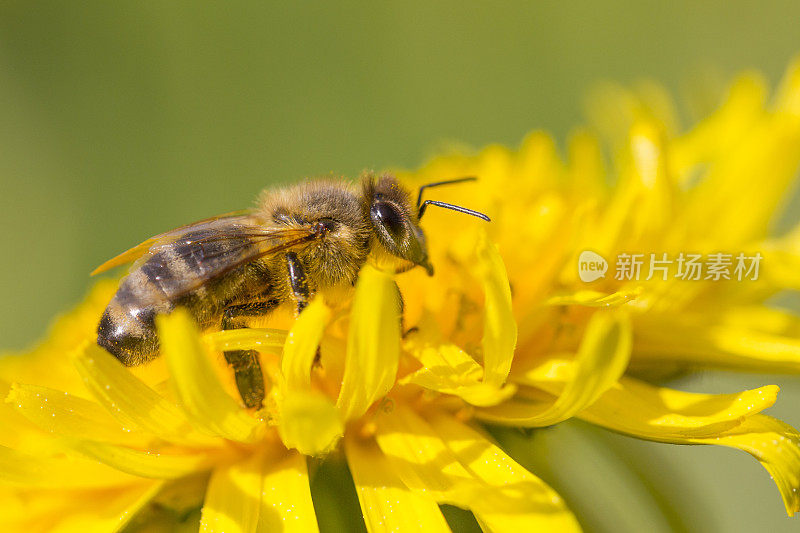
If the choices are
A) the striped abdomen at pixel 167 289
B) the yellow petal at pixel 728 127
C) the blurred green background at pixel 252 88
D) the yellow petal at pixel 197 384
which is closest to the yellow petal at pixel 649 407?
the yellow petal at pixel 197 384

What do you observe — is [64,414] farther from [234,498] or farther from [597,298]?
[597,298]

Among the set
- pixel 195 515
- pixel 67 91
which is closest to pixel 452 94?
pixel 67 91

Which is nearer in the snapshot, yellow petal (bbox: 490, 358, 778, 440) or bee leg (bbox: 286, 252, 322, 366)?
yellow petal (bbox: 490, 358, 778, 440)

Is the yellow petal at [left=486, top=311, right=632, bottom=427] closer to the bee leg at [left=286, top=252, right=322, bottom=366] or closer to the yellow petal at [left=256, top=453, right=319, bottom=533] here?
the yellow petal at [left=256, top=453, right=319, bottom=533]

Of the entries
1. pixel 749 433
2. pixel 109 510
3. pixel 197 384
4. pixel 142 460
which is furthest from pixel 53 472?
pixel 749 433

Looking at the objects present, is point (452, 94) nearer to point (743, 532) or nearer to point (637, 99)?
point (637, 99)

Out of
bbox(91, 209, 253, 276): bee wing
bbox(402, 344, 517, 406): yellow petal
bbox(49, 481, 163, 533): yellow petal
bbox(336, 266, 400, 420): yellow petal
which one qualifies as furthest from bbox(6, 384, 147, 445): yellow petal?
bbox(402, 344, 517, 406): yellow petal

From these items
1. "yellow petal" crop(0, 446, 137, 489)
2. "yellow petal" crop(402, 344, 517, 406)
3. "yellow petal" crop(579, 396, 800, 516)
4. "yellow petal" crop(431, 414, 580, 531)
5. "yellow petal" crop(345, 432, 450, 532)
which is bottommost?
"yellow petal" crop(0, 446, 137, 489)
